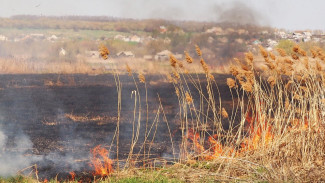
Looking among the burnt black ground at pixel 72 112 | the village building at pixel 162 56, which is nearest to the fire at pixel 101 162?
the burnt black ground at pixel 72 112

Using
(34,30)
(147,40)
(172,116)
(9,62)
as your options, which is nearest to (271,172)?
(172,116)

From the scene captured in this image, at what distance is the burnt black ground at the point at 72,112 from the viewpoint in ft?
30.2

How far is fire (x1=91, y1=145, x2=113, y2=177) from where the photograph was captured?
23.7 ft

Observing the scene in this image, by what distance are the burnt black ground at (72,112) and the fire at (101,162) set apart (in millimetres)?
169

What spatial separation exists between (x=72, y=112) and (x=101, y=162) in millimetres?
7236

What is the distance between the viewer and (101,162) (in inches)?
322

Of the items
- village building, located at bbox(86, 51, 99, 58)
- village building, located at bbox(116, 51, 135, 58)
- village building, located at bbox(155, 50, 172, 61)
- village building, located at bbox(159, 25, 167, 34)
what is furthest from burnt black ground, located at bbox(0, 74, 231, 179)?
village building, located at bbox(159, 25, 167, 34)

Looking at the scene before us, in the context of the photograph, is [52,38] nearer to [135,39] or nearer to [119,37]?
[119,37]

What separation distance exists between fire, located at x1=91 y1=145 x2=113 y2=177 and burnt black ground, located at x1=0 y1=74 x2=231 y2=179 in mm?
169

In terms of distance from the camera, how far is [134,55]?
30.5 m

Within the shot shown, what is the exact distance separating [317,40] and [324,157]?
20797mm

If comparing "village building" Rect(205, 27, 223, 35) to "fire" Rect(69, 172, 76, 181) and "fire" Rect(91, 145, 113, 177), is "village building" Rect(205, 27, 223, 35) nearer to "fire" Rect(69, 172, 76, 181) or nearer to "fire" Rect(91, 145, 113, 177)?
"fire" Rect(91, 145, 113, 177)

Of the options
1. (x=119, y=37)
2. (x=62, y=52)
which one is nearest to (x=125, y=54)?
(x=62, y=52)

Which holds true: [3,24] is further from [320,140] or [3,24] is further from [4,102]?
[320,140]
